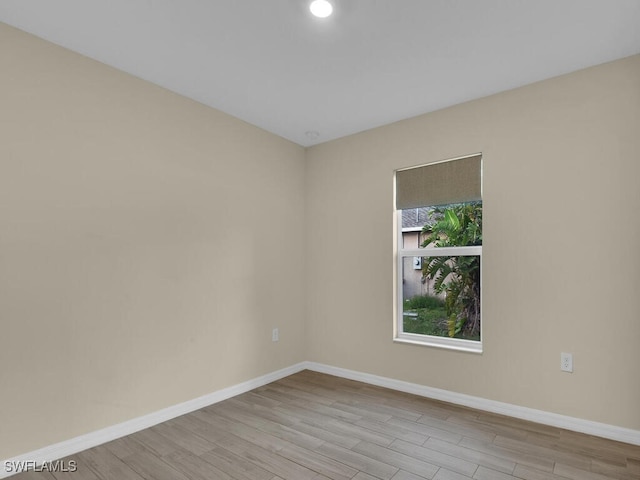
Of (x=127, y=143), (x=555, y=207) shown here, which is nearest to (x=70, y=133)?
(x=127, y=143)

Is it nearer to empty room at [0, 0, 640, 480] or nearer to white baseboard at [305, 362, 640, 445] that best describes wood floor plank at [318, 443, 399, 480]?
empty room at [0, 0, 640, 480]

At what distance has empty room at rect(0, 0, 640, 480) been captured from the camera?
201cm

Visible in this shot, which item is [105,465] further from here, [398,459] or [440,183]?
[440,183]

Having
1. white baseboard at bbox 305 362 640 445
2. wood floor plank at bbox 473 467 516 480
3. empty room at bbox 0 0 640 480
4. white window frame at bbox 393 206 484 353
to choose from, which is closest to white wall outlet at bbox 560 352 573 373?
empty room at bbox 0 0 640 480

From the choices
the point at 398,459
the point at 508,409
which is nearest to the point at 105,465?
the point at 398,459

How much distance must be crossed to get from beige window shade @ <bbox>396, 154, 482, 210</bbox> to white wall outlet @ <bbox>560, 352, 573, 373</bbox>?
1273mm

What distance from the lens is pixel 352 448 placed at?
223 centimetres

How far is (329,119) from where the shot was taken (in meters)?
3.32

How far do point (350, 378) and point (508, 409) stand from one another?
1.41m

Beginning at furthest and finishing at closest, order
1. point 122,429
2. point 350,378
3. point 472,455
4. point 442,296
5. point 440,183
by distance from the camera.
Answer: point 350,378 < point 442,296 < point 440,183 < point 122,429 < point 472,455

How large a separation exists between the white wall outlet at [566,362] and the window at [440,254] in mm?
577

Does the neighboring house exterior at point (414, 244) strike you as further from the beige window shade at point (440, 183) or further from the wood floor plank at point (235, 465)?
the wood floor plank at point (235, 465)

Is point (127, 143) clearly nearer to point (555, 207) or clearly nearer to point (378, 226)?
point (378, 226)

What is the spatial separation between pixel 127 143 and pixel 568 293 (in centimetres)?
323
